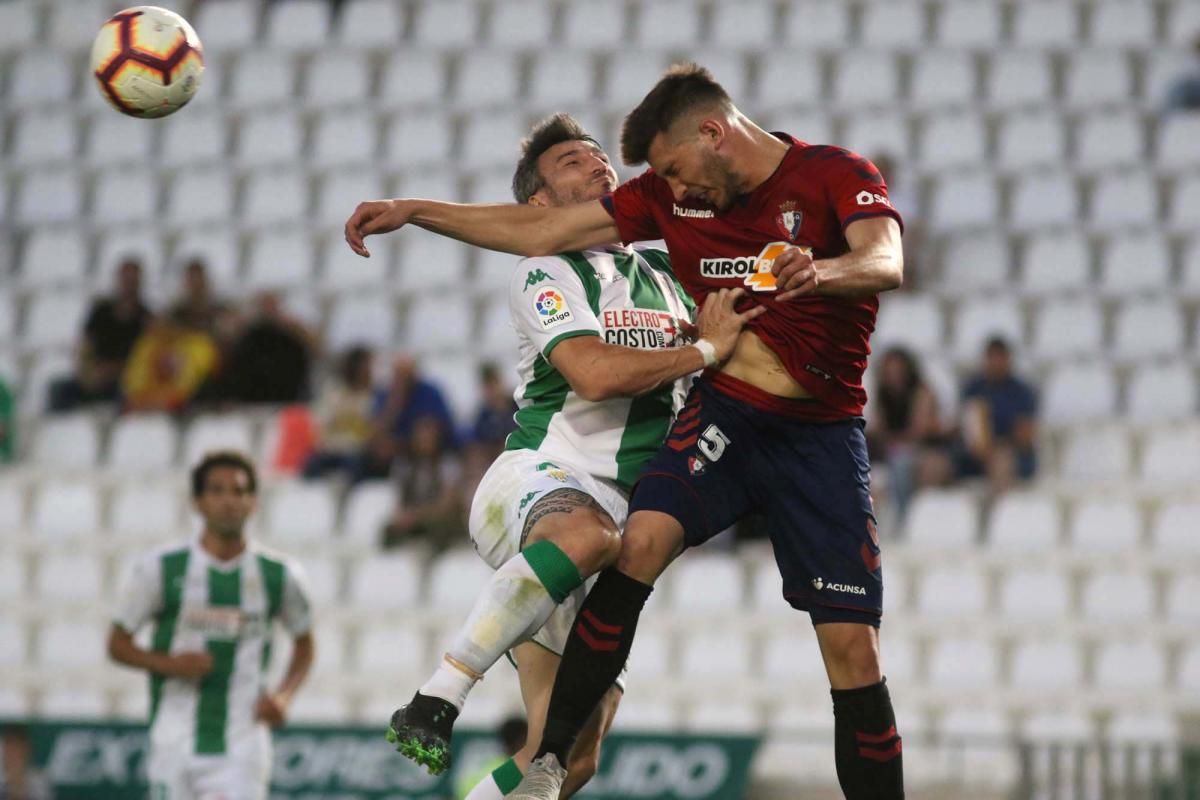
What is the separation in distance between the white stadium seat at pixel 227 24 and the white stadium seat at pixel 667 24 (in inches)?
131

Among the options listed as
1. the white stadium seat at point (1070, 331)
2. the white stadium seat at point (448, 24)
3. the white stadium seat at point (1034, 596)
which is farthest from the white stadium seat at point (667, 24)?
the white stadium seat at point (1034, 596)

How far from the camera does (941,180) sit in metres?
13.1

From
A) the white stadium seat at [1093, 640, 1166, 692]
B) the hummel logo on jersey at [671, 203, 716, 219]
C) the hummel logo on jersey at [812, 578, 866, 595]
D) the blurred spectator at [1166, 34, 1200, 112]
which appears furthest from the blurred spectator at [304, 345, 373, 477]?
the hummel logo on jersey at [812, 578, 866, 595]

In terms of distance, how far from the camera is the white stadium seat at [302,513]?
11961mm

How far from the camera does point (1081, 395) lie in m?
11.8

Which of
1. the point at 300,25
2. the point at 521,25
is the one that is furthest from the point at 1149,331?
the point at 300,25

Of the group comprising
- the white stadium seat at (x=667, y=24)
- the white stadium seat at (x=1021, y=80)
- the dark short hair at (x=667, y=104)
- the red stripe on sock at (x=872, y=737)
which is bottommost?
the red stripe on sock at (x=872, y=737)

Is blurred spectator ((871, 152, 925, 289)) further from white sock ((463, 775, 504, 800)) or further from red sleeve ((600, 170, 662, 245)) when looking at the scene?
white sock ((463, 775, 504, 800))

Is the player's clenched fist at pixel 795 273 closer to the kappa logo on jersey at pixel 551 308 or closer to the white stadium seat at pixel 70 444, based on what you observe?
the kappa logo on jersey at pixel 551 308

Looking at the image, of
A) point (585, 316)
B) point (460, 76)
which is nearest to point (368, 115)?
point (460, 76)

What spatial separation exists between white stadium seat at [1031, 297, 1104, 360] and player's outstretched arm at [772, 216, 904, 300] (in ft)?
23.4

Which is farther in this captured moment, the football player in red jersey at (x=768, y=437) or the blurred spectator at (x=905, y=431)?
the blurred spectator at (x=905, y=431)

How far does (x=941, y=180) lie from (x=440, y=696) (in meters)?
8.83

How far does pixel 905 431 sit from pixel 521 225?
5.71 m
